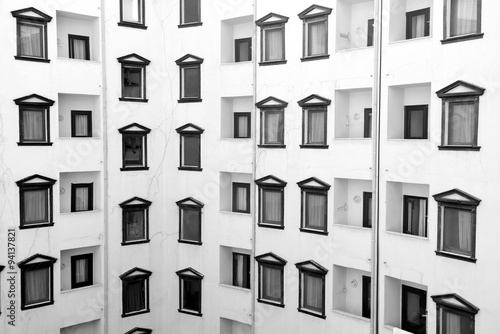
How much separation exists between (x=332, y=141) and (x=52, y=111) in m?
10.7

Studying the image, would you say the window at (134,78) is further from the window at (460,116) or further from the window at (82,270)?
the window at (460,116)

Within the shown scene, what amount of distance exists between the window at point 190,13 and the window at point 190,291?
10.5 m

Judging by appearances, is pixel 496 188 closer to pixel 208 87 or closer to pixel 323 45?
pixel 323 45

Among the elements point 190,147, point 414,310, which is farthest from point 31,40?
point 414,310

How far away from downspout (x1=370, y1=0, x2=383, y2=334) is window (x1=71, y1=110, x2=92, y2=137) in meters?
11.5

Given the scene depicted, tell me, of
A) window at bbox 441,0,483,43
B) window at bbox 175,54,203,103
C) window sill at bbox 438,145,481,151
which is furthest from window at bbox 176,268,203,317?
window at bbox 441,0,483,43

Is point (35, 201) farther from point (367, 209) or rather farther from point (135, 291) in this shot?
point (367, 209)

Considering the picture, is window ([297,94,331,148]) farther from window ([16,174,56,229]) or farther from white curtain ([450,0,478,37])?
window ([16,174,56,229])

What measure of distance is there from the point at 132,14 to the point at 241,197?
8.91 metres

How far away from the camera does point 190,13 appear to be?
992 inches

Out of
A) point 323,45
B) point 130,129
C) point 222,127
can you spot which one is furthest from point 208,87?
point 323,45

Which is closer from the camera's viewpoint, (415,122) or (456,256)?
(456,256)

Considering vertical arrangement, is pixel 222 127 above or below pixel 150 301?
above

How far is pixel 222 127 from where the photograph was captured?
2447 cm
